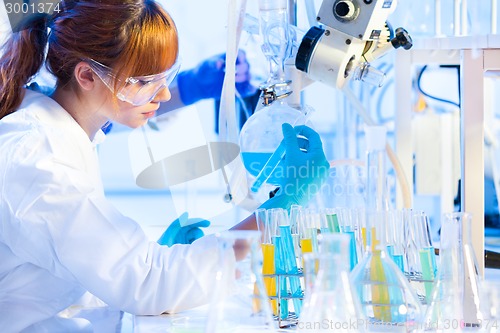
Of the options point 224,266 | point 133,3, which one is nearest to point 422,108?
point 133,3

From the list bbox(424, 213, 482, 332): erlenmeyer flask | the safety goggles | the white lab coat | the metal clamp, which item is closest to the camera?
bbox(424, 213, 482, 332): erlenmeyer flask

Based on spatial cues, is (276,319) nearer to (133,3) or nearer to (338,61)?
(338,61)

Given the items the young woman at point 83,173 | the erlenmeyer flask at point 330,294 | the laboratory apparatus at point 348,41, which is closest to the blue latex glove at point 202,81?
the young woman at point 83,173

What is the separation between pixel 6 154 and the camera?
1.47 metres

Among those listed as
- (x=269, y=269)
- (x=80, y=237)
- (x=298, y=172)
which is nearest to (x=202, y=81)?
(x=298, y=172)

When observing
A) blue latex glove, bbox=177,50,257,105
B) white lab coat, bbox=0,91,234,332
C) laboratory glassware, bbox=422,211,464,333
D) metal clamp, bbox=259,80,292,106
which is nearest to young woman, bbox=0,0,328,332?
white lab coat, bbox=0,91,234,332

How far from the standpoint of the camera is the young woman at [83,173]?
1.42 m

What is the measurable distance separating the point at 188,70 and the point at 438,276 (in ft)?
5.81

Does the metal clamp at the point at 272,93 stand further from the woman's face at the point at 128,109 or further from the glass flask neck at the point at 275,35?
the woman's face at the point at 128,109

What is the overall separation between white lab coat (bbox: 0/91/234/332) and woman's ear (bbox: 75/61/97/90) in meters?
0.18

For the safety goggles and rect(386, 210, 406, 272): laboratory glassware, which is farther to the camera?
the safety goggles

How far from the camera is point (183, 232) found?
1846 mm

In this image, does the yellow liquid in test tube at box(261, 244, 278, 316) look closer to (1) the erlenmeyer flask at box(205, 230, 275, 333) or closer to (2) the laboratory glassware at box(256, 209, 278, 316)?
(2) the laboratory glassware at box(256, 209, 278, 316)

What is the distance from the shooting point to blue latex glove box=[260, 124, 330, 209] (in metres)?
1.64
